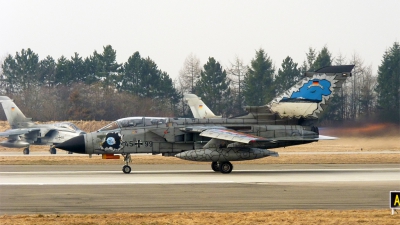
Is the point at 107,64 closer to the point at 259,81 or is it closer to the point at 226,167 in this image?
the point at 259,81

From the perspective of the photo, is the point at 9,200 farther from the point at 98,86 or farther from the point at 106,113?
the point at 98,86

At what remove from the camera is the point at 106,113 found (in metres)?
55.4

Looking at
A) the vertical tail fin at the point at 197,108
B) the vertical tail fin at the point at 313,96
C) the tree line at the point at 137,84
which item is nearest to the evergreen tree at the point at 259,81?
the tree line at the point at 137,84

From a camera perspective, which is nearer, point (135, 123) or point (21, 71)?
point (135, 123)

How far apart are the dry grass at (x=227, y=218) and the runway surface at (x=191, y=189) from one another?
87 cm

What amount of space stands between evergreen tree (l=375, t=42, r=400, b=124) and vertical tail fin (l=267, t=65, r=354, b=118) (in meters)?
5.82

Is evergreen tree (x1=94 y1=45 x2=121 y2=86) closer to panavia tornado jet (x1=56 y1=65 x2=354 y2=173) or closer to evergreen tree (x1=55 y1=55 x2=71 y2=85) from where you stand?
evergreen tree (x1=55 y1=55 x2=71 y2=85)

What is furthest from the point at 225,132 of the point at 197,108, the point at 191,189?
the point at 197,108

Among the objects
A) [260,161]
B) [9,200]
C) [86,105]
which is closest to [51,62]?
[86,105]

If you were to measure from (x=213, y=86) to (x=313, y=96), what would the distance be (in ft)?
115

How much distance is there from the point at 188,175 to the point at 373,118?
11.3 m

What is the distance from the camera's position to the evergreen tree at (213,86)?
55.1 meters

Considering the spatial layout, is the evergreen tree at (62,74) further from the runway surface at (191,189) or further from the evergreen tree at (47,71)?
the runway surface at (191,189)

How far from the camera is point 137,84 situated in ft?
197
